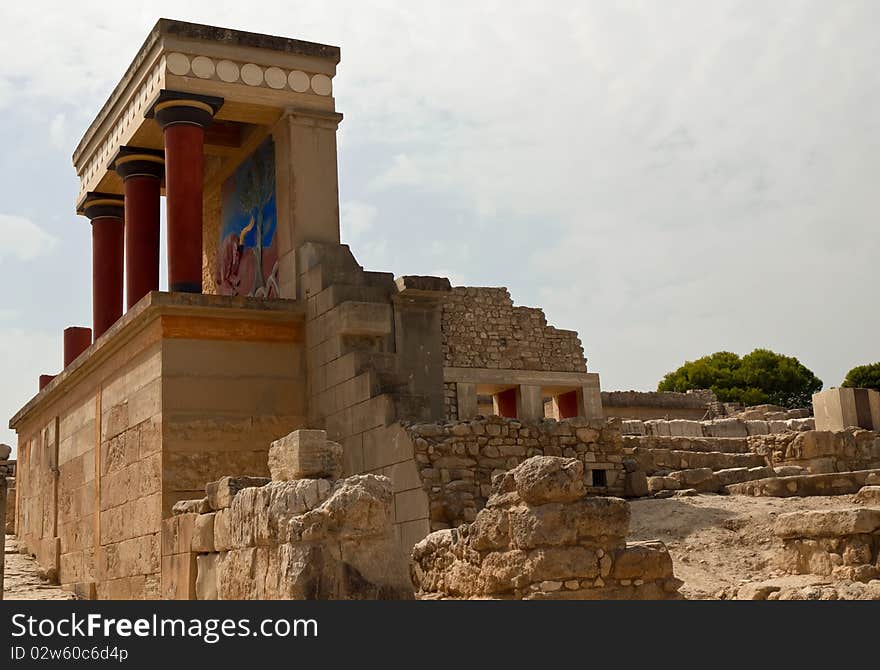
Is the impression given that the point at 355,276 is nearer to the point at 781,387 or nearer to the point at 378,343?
the point at 378,343

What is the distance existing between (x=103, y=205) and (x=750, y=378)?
36.4 meters

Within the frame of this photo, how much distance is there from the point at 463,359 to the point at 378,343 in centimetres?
1484

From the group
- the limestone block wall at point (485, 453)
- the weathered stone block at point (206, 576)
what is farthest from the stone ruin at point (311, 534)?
the limestone block wall at point (485, 453)

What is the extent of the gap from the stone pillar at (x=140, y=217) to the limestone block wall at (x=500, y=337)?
11.5m

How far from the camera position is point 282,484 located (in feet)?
27.9

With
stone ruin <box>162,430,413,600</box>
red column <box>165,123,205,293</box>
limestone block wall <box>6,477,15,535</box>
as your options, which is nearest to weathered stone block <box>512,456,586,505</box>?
stone ruin <box>162,430,413,600</box>

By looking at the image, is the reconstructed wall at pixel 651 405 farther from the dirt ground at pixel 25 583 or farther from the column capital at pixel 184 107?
the column capital at pixel 184 107

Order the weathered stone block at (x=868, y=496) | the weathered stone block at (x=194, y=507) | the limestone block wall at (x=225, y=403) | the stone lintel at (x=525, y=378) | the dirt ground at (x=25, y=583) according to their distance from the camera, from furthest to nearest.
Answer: the stone lintel at (x=525, y=378) < the dirt ground at (x=25, y=583) < the limestone block wall at (x=225, y=403) < the weathered stone block at (x=868, y=496) < the weathered stone block at (x=194, y=507)

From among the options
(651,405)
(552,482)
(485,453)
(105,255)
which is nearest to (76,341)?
(105,255)

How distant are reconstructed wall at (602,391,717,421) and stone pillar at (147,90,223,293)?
1725cm

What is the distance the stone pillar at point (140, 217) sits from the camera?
57.9ft

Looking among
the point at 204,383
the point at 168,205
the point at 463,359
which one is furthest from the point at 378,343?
the point at 463,359

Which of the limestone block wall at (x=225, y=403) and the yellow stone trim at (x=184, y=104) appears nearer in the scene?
the limestone block wall at (x=225, y=403)

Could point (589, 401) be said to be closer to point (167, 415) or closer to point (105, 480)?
point (105, 480)
